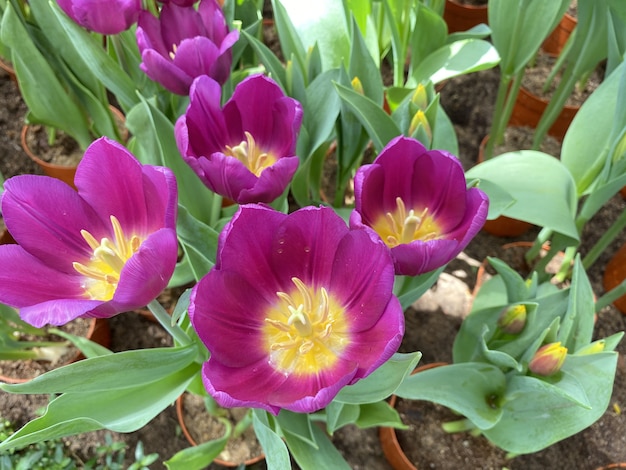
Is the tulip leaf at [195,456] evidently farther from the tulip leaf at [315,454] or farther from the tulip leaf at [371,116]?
the tulip leaf at [371,116]

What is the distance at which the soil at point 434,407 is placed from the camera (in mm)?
1095

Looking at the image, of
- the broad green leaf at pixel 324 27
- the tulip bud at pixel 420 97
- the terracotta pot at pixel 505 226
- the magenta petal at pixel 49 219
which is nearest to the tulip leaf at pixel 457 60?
the broad green leaf at pixel 324 27

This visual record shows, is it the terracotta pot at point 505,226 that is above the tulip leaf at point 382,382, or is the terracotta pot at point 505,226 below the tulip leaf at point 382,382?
below

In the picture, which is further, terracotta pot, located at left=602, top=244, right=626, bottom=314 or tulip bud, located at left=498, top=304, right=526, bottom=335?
terracotta pot, located at left=602, top=244, right=626, bottom=314

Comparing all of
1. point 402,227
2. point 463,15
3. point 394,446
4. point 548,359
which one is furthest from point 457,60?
point 463,15

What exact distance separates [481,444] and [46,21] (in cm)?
110

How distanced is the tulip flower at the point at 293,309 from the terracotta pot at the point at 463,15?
1519mm

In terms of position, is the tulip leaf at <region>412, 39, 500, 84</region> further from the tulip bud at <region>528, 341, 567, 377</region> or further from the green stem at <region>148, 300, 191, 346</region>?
the green stem at <region>148, 300, 191, 346</region>

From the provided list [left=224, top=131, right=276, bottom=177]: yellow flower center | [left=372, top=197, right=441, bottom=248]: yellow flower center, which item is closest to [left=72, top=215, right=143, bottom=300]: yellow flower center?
[left=224, top=131, right=276, bottom=177]: yellow flower center

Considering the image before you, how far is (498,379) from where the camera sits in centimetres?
84

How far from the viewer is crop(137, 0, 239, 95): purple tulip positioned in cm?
80

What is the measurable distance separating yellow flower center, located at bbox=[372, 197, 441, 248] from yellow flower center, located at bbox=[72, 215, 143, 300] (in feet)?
1.03

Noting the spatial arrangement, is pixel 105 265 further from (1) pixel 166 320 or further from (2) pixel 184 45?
(2) pixel 184 45

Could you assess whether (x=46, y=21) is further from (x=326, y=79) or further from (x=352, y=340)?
(x=352, y=340)
